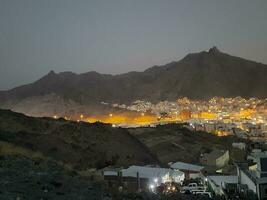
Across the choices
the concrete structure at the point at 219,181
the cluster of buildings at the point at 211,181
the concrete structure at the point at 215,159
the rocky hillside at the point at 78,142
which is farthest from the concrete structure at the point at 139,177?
the concrete structure at the point at 215,159

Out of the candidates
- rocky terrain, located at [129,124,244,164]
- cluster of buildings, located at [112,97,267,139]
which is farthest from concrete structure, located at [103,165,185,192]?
cluster of buildings, located at [112,97,267,139]

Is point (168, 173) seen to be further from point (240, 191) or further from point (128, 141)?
point (128, 141)

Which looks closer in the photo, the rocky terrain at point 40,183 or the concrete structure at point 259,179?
the rocky terrain at point 40,183

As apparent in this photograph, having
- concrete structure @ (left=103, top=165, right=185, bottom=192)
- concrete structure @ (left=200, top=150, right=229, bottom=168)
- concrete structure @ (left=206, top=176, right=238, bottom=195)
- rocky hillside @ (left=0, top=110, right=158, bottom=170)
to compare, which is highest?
rocky hillside @ (left=0, top=110, right=158, bottom=170)

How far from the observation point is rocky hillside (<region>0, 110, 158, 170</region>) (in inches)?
1296

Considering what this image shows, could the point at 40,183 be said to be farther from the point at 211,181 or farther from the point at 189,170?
the point at 189,170

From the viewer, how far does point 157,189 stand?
25.5 m

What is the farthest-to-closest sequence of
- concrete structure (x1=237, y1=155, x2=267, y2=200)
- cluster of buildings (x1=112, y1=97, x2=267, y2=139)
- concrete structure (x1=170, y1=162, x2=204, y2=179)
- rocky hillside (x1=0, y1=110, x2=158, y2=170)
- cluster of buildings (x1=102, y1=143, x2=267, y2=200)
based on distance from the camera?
cluster of buildings (x1=112, y1=97, x2=267, y2=139)
concrete structure (x1=170, y1=162, x2=204, y2=179)
rocky hillside (x1=0, y1=110, x2=158, y2=170)
cluster of buildings (x1=102, y1=143, x2=267, y2=200)
concrete structure (x1=237, y1=155, x2=267, y2=200)

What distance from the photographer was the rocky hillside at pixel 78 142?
108 ft

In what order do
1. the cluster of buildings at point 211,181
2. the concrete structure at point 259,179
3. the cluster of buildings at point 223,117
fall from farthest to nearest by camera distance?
the cluster of buildings at point 223,117, the cluster of buildings at point 211,181, the concrete structure at point 259,179

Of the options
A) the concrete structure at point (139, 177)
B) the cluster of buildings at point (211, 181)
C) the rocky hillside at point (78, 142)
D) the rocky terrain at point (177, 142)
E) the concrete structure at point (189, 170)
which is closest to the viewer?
the cluster of buildings at point (211, 181)

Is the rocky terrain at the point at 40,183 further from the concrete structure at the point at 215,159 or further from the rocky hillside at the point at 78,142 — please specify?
the concrete structure at the point at 215,159

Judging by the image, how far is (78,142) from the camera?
40281 mm

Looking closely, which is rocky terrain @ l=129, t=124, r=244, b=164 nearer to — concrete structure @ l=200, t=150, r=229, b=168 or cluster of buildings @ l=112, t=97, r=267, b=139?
concrete structure @ l=200, t=150, r=229, b=168
